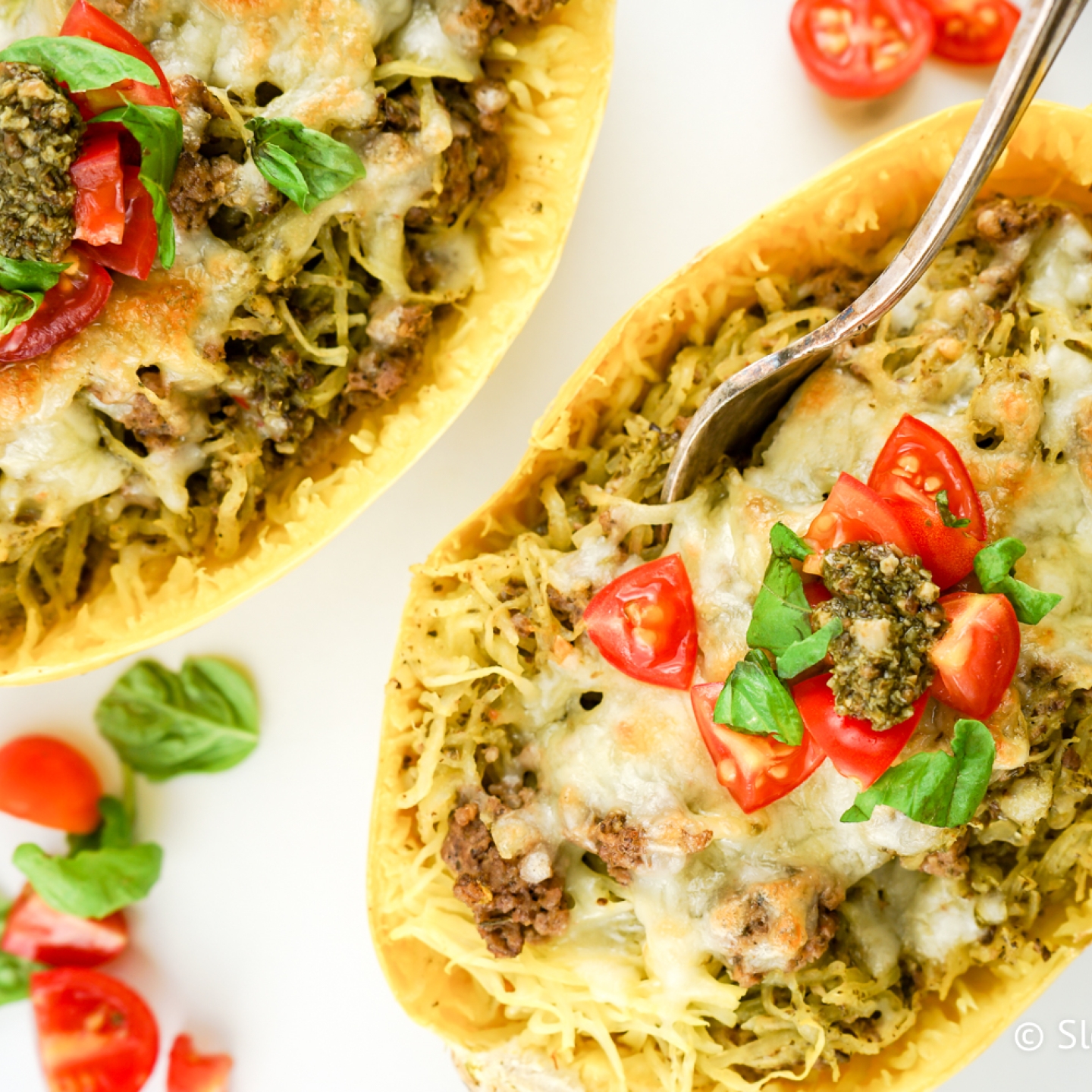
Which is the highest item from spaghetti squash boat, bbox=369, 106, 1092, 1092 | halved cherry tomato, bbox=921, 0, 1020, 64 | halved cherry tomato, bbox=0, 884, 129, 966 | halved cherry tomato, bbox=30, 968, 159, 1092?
halved cherry tomato, bbox=921, 0, 1020, 64

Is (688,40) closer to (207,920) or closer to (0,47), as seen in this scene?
(0,47)

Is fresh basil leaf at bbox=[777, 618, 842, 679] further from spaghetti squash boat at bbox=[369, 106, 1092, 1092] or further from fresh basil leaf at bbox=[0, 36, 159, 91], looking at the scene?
fresh basil leaf at bbox=[0, 36, 159, 91]

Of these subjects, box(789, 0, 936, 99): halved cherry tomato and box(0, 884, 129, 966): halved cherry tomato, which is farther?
box(0, 884, 129, 966): halved cherry tomato

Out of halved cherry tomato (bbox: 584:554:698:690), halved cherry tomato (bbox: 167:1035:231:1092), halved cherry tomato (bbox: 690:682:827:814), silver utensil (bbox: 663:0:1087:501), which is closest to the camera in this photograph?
silver utensil (bbox: 663:0:1087:501)

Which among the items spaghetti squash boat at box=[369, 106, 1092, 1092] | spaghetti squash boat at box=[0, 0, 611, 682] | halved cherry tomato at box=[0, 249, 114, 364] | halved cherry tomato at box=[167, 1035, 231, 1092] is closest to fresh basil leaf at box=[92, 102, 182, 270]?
spaghetti squash boat at box=[0, 0, 611, 682]

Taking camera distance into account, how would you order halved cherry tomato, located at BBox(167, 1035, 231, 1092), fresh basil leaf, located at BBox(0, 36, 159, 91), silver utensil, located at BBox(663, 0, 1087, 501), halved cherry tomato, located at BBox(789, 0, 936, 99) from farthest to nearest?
halved cherry tomato, located at BBox(167, 1035, 231, 1092) → halved cherry tomato, located at BBox(789, 0, 936, 99) → fresh basil leaf, located at BBox(0, 36, 159, 91) → silver utensil, located at BBox(663, 0, 1087, 501)

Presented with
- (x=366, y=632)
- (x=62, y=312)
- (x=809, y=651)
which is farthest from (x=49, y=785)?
(x=809, y=651)
